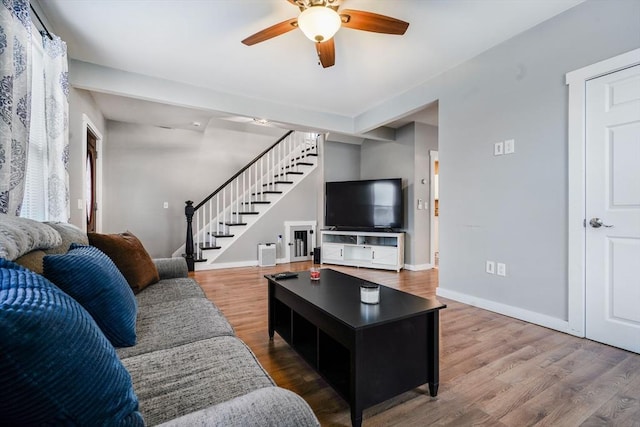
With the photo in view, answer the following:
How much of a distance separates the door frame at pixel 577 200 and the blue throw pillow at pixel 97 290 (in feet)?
10.0

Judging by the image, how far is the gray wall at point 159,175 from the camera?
5.18 m

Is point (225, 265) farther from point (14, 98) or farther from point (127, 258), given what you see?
point (14, 98)

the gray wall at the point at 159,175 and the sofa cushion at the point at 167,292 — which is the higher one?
the gray wall at the point at 159,175

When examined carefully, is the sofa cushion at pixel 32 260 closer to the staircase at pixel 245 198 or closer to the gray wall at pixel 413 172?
the staircase at pixel 245 198

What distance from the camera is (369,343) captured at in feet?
4.63

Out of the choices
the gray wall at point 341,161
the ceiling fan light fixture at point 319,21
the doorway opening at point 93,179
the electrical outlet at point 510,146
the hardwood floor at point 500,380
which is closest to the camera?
the hardwood floor at point 500,380

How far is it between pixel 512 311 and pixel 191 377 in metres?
2.90

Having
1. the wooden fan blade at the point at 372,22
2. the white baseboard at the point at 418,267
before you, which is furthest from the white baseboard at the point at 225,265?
the wooden fan blade at the point at 372,22

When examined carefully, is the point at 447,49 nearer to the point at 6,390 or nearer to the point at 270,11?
the point at 270,11

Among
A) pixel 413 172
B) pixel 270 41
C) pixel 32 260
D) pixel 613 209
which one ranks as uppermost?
pixel 270 41

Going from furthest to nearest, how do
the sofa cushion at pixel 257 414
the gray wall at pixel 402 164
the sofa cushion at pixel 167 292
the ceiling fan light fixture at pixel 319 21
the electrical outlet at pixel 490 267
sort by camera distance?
the gray wall at pixel 402 164 < the electrical outlet at pixel 490 267 < the ceiling fan light fixture at pixel 319 21 < the sofa cushion at pixel 167 292 < the sofa cushion at pixel 257 414

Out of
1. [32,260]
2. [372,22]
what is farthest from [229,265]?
[372,22]

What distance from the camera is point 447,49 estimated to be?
3.01m

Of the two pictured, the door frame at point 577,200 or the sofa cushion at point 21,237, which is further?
the door frame at point 577,200
